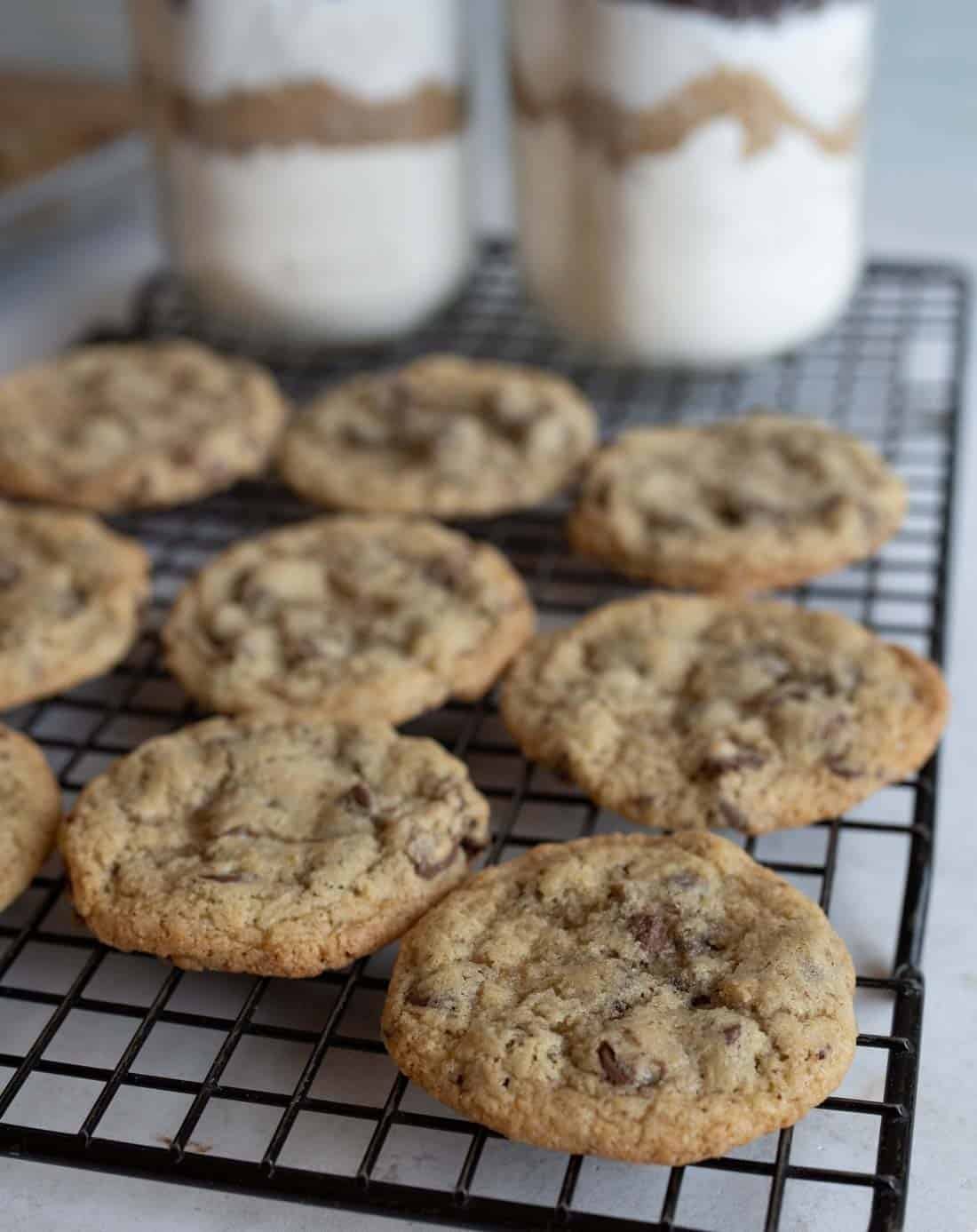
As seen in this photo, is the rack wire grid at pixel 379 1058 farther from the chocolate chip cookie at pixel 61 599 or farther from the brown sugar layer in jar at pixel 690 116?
the brown sugar layer in jar at pixel 690 116

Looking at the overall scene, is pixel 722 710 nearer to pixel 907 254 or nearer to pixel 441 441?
pixel 441 441

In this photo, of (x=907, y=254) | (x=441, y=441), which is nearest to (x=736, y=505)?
(x=441, y=441)

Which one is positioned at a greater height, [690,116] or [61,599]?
[690,116]

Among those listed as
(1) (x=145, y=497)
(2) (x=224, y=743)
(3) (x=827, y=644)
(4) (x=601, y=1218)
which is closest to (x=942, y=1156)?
(4) (x=601, y=1218)

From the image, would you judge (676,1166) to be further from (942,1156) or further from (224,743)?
(224,743)

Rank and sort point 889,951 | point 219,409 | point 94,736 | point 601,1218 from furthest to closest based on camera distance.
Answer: point 219,409 < point 94,736 < point 889,951 < point 601,1218

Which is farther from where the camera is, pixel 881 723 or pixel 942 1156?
pixel 881 723

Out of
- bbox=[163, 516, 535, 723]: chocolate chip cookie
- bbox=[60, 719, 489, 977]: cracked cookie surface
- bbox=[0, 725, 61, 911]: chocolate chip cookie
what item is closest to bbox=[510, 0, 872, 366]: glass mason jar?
bbox=[163, 516, 535, 723]: chocolate chip cookie

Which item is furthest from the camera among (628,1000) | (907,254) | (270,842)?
(907,254)
